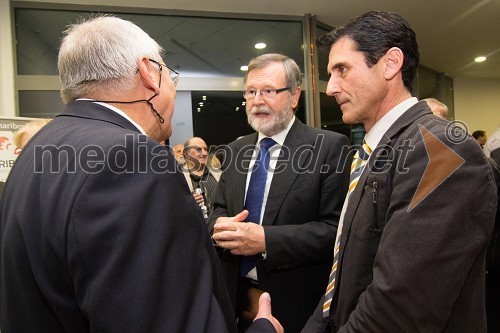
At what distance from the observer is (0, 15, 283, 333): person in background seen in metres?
0.65

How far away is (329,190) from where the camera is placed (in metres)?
1.68

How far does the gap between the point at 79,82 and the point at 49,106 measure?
4.19 metres

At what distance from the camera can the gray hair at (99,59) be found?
2.93 ft

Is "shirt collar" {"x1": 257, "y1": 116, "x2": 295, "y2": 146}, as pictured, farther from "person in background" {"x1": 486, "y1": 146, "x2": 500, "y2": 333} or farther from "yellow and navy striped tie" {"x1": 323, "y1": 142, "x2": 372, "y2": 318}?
"person in background" {"x1": 486, "y1": 146, "x2": 500, "y2": 333}

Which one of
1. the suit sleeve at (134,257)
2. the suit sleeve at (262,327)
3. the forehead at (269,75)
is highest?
the forehead at (269,75)

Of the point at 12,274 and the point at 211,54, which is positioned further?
the point at 211,54

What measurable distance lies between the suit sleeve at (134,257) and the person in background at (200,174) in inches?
95.2

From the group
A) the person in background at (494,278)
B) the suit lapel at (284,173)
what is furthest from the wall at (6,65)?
the person in background at (494,278)

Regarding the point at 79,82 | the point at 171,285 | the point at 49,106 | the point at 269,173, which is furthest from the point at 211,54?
the point at 171,285

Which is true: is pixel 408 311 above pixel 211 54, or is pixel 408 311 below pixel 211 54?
below

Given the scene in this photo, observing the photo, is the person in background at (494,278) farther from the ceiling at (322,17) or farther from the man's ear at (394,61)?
the ceiling at (322,17)

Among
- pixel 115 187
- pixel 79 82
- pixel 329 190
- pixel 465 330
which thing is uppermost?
pixel 79 82

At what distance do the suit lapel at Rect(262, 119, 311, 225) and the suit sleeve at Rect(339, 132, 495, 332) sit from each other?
0.75 m

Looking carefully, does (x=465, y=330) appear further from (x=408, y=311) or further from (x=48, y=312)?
(x=48, y=312)
